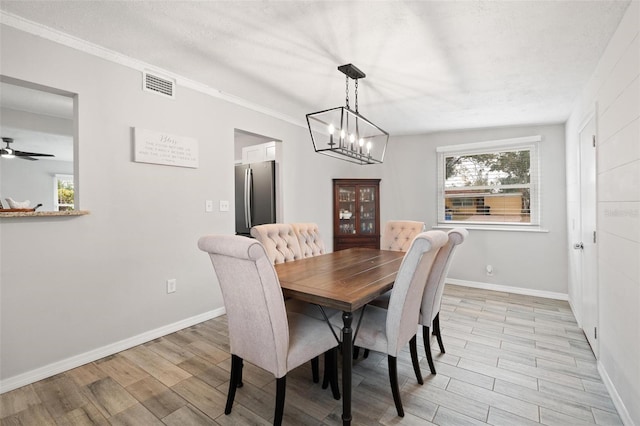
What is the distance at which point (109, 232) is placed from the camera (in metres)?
2.41

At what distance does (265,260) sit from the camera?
140 centimetres

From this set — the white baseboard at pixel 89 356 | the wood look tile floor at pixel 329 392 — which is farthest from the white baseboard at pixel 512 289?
the white baseboard at pixel 89 356

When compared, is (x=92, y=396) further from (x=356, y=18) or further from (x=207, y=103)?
Result: (x=356, y=18)

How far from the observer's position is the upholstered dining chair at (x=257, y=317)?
1405mm

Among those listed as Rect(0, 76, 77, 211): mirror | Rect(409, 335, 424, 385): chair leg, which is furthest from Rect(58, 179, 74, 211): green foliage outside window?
Rect(409, 335, 424, 385): chair leg

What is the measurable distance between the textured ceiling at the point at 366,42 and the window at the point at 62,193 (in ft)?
18.3

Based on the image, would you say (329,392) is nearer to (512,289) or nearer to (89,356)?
(89,356)

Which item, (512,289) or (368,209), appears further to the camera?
(368,209)

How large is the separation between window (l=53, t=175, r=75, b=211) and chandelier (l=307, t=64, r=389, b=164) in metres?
5.63

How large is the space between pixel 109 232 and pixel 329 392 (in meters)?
2.07

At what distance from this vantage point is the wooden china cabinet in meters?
4.94

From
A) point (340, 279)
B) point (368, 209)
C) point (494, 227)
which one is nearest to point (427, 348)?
point (340, 279)

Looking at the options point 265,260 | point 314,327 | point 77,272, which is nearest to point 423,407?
point 314,327

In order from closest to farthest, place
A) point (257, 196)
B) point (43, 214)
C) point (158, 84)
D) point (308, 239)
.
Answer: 1. point (43, 214)
2. point (158, 84)
3. point (308, 239)
4. point (257, 196)
